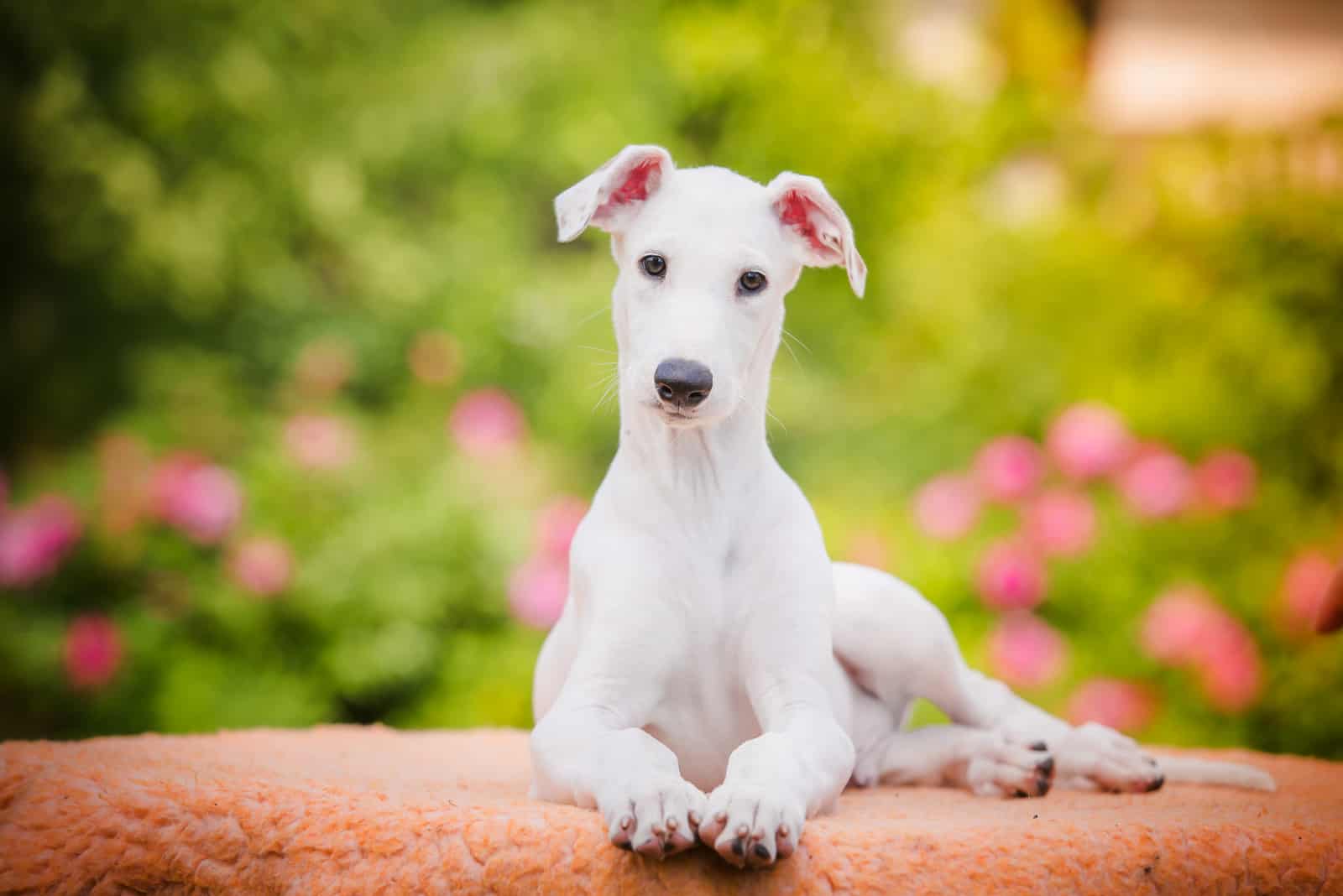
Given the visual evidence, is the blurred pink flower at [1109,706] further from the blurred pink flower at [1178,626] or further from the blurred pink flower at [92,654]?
the blurred pink flower at [92,654]

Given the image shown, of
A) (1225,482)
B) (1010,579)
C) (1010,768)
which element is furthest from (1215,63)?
(1010,768)

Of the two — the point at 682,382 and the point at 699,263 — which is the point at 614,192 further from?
the point at 682,382

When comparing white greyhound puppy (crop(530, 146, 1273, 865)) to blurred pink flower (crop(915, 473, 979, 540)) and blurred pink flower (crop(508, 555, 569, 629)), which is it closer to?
blurred pink flower (crop(508, 555, 569, 629))

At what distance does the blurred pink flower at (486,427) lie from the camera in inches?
247

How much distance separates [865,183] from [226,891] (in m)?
6.76

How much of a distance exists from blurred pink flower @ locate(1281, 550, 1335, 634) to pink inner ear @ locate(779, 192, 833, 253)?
393 cm

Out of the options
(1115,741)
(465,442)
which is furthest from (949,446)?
(1115,741)

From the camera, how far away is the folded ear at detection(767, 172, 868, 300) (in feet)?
8.62

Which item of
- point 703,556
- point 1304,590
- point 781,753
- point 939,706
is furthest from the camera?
point 1304,590

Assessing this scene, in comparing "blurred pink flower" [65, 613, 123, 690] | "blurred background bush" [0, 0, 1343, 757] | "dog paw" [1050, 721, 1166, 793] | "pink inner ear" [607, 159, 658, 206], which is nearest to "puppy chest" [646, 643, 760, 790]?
"dog paw" [1050, 721, 1166, 793]

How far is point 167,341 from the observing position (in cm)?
794

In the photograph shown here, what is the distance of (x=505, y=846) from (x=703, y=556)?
2.48ft

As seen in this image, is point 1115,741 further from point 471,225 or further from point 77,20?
point 77,20

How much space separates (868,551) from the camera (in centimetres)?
571
